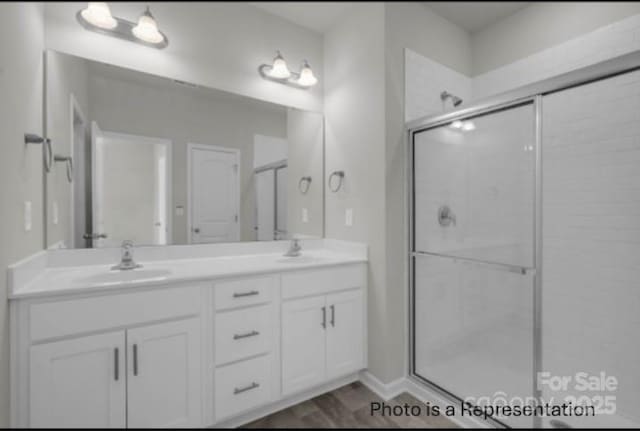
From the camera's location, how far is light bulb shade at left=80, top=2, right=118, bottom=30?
1.35 metres

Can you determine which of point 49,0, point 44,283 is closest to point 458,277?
point 44,283

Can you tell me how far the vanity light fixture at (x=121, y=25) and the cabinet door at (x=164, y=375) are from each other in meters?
1.38

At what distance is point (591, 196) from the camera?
1.77m

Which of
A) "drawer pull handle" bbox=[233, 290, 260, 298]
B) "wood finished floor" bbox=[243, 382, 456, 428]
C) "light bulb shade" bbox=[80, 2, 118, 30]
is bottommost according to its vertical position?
"wood finished floor" bbox=[243, 382, 456, 428]

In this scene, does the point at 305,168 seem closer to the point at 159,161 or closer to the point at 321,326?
the point at 159,161

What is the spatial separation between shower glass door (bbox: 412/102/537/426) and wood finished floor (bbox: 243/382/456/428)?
0.83 ft

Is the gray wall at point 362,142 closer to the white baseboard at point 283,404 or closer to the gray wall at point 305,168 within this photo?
the gray wall at point 305,168

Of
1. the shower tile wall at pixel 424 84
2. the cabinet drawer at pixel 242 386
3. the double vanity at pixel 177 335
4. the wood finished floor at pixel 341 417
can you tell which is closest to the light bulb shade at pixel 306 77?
the shower tile wall at pixel 424 84

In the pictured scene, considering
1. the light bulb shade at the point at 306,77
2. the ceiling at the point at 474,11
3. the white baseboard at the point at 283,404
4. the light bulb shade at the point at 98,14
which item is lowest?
the white baseboard at the point at 283,404

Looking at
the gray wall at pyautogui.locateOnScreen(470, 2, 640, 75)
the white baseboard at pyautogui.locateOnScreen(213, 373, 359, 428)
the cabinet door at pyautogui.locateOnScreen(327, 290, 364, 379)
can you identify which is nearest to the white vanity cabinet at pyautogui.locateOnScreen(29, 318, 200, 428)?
the white baseboard at pyautogui.locateOnScreen(213, 373, 359, 428)

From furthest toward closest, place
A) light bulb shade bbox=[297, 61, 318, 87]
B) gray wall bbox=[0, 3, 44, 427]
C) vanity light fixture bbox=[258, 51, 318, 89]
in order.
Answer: light bulb shade bbox=[297, 61, 318, 87], vanity light fixture bbox=[258, 51, 318, 89], gray wall bbox=[0, 3, 44, 427]

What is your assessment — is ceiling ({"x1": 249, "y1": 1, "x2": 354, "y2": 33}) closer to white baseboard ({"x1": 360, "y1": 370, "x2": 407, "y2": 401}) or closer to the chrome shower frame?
the chrome shower frame

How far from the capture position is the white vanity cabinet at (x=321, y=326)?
1.59 meters

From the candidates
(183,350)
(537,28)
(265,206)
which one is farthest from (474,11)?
(183,350)
